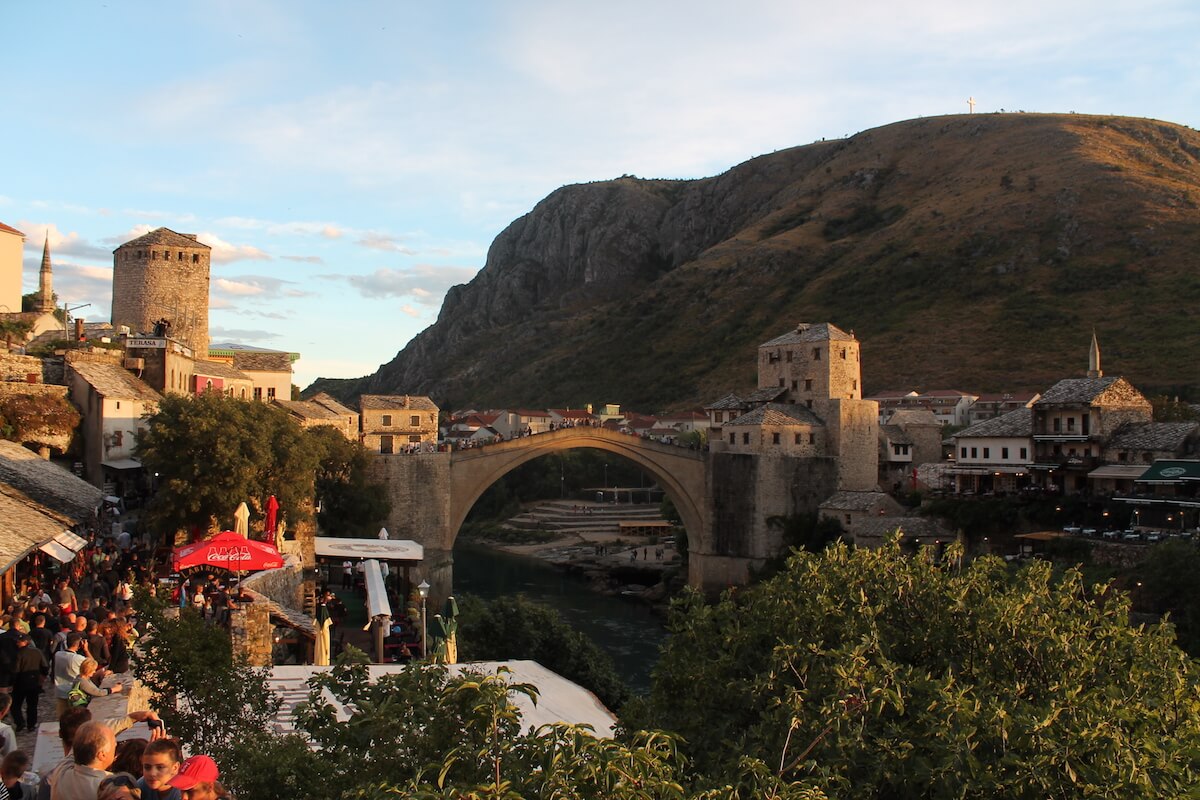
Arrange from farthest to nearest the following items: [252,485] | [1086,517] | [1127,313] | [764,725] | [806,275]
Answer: [806,275] < [1127,313] < [1086,517] < [252,485] < [764,725]

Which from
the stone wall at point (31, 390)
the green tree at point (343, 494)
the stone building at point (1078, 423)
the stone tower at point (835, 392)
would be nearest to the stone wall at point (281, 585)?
the stone wall at point (31, 390)

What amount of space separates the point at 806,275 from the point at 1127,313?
34.7m

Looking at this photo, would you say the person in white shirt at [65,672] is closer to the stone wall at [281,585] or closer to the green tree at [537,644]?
the stone wall at [281,585]

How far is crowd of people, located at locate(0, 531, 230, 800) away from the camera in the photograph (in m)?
5.98

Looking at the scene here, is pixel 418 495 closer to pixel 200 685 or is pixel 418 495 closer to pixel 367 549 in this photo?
pixel 367 549

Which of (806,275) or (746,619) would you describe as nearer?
(746,619)

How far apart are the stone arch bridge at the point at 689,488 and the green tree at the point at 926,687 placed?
2793cm

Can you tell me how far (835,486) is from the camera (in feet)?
145

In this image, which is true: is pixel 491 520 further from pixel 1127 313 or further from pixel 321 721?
pixel 321 721

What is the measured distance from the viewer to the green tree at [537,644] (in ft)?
79.7

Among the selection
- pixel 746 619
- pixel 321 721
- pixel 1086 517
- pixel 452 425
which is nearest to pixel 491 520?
pixel 452 425

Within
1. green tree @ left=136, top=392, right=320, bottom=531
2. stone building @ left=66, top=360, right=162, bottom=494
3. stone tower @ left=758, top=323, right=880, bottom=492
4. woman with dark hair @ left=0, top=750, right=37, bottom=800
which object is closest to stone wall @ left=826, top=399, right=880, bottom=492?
stone tower @ left=758, top=323, right=880, bottom=492

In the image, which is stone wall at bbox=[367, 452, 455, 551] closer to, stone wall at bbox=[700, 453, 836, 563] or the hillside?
stone wall at bbox=[700, 453, 836, 563]

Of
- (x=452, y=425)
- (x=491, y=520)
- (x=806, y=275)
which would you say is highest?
(x=806, y=275)
